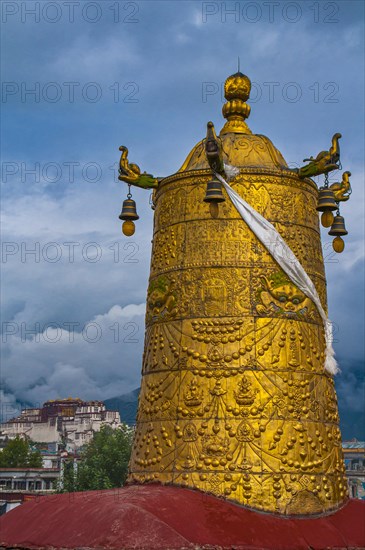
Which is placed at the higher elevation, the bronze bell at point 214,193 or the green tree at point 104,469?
the bronze bell at point 214,193

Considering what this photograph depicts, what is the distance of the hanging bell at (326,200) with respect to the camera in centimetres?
896

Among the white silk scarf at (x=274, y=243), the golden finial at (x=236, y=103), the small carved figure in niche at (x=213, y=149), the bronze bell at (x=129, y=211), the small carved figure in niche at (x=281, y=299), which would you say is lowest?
the small carved figure in niche at (x=281, y=299)

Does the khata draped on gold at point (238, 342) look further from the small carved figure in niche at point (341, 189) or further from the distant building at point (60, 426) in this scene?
the distant building at point (60, 426)

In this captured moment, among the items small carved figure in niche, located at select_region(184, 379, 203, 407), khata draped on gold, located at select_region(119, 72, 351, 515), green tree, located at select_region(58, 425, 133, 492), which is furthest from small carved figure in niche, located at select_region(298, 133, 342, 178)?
green tree, located at select_region(58, 425, 133, 492)

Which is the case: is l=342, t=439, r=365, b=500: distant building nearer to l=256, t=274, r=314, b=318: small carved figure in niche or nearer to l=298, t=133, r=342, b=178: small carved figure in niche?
l=256, t=274, r=314, b=318: small carved figure in niche

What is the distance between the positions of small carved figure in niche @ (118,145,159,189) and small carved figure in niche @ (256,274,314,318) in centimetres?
175

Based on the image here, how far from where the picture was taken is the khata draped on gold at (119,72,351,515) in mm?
8344

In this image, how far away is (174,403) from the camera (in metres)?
8.67

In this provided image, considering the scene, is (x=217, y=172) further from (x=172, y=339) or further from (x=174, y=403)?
(x=174, y=403)

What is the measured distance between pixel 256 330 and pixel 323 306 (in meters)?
1.06

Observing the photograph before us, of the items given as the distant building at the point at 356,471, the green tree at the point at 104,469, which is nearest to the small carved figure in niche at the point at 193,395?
the green tree at the point at 104,469

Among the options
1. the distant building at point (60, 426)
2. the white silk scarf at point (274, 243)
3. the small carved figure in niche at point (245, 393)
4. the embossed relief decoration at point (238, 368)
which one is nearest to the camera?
the embossed relief decoration at point (238, 368)

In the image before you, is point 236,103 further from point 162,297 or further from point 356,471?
point 356,471

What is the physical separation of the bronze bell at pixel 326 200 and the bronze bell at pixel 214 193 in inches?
44.4
